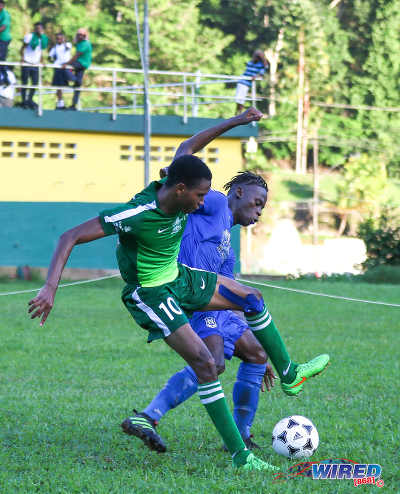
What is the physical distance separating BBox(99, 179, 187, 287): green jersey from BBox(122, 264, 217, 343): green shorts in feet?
0.20

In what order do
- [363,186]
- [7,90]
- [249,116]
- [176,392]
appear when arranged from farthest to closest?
[363,186] → [7,90] → [249,116] → [176,392]

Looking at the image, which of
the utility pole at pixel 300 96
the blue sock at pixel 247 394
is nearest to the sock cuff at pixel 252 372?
the blue sock at pixel 247 394

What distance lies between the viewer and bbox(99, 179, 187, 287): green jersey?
5.05 metres

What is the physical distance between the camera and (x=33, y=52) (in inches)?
846

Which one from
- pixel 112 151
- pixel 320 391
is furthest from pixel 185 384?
pixel 112 151

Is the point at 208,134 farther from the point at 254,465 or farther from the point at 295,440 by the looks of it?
the point at 254,465

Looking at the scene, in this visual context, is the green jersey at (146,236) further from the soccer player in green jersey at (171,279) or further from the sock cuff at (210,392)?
the sock cuff at (210,392)

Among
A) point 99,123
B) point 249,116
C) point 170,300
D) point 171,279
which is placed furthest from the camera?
point 99,123

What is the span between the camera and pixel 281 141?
56000mm

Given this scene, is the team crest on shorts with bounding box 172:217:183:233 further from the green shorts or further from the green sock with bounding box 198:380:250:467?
the green sock with bounding box 198:380:250:467

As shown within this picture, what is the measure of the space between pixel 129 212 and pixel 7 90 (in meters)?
18.2

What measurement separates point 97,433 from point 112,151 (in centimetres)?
1804

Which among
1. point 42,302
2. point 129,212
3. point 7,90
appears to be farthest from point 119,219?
point 7,90

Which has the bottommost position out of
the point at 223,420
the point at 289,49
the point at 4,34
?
the point at 223,420
